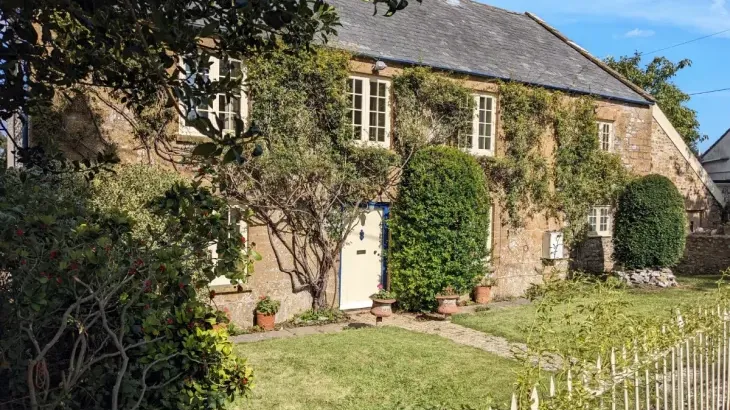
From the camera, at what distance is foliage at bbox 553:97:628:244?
53.7ft

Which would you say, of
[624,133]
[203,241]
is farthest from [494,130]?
[203,241]

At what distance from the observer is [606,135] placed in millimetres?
18094

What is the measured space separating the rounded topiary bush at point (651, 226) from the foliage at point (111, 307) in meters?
14.8

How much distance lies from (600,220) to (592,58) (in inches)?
233

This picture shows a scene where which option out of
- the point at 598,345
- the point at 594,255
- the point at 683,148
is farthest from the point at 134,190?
the point at 683,148

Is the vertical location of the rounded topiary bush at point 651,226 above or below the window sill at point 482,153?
below

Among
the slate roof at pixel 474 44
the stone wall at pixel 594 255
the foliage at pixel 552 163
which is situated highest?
the slate roof at pixel 474 44

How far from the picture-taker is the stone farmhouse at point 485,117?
11906 mm

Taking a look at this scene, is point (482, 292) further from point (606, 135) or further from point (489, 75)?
point (606, 135)

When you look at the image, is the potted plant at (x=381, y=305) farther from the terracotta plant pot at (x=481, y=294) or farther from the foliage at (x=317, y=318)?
the terracotta plant pot at (x=481, y=294)

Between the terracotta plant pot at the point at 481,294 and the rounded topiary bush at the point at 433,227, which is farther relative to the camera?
the terracotta plant pot at the point at 481,294

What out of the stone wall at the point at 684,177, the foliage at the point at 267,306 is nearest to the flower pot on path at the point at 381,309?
the foliage at the point at 267,306

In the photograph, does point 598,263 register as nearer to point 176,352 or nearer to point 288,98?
point 288,98

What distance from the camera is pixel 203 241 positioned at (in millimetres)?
3898
